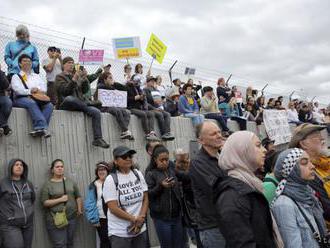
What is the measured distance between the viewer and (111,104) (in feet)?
26.8

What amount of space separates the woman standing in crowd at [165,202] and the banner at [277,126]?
328 inches

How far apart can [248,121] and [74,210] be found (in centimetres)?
792

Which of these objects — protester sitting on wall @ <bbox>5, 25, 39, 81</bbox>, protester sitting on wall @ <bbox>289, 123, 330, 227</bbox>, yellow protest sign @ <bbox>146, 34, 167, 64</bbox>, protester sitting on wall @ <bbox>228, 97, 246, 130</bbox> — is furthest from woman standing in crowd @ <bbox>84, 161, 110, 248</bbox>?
protester sitting on wall @ <bbox>228, 97, 246, 130</bbox>

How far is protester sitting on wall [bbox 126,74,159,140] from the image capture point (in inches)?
335

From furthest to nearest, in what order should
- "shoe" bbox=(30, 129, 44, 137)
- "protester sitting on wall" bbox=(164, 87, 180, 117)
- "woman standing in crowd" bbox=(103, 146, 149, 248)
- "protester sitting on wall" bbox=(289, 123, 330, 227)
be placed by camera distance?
1. "protester sitting on wall" bbox=(164, 87, 180, 117)
2. "shoe" bbox=(30, 129, 44, 137)
3. "woman standing in crowd" bbox=(103, 146, 149, 248)
4. "protester sitting on wall" bbox=(289, 123, 330, 227)

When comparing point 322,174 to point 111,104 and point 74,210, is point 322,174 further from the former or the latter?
→ point 111,104

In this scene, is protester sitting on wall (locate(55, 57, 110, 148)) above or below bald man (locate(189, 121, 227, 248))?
above

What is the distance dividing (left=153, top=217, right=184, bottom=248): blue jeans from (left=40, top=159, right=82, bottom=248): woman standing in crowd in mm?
1738

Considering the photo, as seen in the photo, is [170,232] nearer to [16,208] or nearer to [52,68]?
[16,208]

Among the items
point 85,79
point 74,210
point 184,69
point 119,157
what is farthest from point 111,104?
point 184,69

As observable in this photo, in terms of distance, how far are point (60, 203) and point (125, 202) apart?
1.83 m

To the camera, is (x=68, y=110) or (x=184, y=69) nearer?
(x=68, y=110)

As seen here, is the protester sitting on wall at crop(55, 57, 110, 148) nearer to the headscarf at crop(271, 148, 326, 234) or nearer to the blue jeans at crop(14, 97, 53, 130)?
the blue jeans at crop(14, 97, 53, 130)

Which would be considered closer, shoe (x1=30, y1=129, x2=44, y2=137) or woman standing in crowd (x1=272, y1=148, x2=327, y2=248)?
woman standing in crowd (x1=272, y1=148, x2=327, y2=248)
